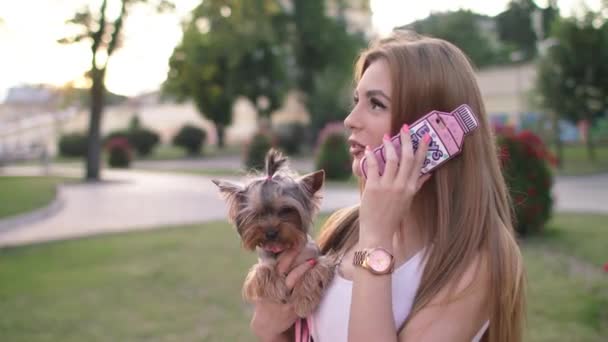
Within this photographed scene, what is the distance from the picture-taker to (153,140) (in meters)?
49.4

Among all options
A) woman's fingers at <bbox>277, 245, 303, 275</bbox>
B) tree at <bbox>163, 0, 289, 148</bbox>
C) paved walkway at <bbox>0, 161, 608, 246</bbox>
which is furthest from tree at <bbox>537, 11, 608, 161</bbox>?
woman's fingers at <bbox>277, 245, 303, 275</bbox>

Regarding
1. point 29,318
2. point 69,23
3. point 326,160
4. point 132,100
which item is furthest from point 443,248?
point 132,100

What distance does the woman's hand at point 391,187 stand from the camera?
Result: 2.00m

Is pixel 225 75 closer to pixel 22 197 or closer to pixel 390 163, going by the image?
pixel 22 197

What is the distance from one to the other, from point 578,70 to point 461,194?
28306 millimetres

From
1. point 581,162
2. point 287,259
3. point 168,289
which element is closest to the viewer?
point 287,259

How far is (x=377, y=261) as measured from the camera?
6.51ft

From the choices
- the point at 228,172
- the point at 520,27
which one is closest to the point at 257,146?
the point at 228,172

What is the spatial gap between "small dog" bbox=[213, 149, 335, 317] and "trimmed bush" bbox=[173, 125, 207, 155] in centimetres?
4602

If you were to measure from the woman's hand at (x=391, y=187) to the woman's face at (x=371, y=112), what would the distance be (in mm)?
194

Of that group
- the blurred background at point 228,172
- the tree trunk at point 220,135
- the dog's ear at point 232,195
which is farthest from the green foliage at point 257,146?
the dog's ear at point 232,195

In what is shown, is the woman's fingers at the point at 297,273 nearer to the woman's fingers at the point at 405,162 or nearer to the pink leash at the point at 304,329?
the pink leash at the point at 304,329

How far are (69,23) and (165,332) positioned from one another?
21087 mm

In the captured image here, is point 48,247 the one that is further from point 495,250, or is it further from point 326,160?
point 326,160
